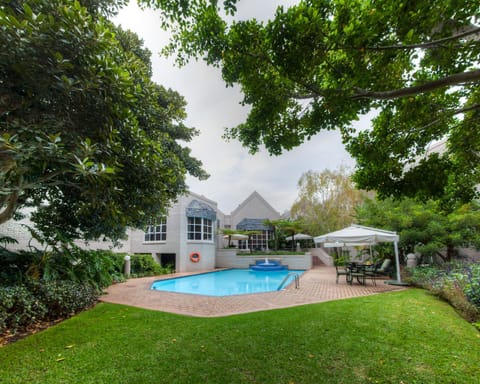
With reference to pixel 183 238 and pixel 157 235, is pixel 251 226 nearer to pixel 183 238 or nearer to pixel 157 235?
pixel 183 238

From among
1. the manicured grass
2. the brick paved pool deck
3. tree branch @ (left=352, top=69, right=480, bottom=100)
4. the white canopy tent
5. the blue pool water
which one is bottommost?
the blue pool water

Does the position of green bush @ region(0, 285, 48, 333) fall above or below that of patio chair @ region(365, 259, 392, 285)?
above

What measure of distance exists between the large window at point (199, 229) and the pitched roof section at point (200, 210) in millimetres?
450

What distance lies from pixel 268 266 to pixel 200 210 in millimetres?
7138

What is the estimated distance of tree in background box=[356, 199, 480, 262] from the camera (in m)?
9.62

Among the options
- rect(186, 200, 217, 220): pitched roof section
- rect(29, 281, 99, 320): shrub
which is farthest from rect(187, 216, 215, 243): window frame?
rect(29, 281, 99, 320): shrub

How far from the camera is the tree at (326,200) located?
21.4m

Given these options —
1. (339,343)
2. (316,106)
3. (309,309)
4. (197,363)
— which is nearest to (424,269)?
(309,309)

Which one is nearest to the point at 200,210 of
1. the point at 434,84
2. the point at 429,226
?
the point at 429,226

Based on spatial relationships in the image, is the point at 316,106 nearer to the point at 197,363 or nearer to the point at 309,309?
the point at 197,363

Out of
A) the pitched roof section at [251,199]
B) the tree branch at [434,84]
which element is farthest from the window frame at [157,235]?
the tree branch at [434,84]

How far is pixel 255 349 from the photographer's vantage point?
155 inches

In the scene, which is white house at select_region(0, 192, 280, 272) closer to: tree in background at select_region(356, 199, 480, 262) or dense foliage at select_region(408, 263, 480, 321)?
tree in background at select_region(356, 199, 480, 262)

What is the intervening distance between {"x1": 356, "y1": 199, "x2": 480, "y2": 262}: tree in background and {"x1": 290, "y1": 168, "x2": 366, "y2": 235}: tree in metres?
8.43
